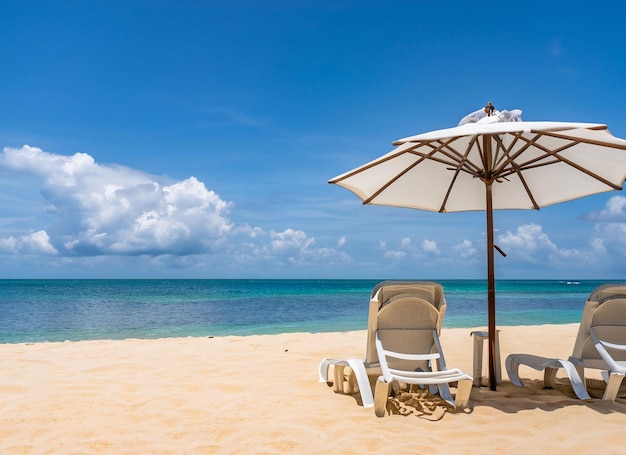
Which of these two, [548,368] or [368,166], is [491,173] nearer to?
[368,166]

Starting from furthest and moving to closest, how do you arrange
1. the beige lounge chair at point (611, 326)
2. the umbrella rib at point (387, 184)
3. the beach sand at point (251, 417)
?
1. the umbrella rib at point (387, 184)
2. the beige lounge chair at point (611, 326)
3. the beach sand at point (251, 417)

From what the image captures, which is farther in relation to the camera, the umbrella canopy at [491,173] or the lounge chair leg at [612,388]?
the umbrella canopy at [491,173]

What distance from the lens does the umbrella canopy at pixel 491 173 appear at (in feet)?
15.4

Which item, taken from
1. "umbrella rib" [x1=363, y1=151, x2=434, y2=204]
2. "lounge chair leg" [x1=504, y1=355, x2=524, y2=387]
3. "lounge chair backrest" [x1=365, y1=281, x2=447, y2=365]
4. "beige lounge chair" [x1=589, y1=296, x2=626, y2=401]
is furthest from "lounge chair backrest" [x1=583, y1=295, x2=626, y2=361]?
"umbrella rib" [x1=363, y1=151, x2=434, y2=204]

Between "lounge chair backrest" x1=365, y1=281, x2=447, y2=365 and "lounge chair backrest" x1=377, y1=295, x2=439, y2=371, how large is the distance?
0.04 m

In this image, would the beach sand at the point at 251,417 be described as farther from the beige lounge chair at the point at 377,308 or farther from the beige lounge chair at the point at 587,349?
the beige lounge chair at the point at 587,349

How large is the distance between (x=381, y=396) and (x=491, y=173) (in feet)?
7.53

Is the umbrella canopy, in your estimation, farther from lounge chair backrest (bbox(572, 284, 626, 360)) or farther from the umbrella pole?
lounge chair backrest (bbox(572, 284, 626, 360))

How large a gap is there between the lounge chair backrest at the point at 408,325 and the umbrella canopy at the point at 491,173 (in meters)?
0.58

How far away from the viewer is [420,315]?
4.63 m

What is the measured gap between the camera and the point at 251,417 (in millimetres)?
4012

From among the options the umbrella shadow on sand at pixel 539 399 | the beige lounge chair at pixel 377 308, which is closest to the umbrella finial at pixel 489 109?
the beige lounge chair at pixel 377 308

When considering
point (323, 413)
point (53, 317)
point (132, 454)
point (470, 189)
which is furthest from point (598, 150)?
point (53, 317)

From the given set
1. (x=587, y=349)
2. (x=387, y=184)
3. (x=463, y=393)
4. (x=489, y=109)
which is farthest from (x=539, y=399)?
(x=489, y=109)
